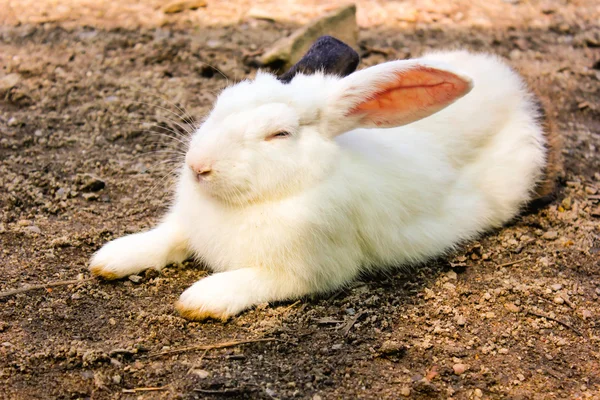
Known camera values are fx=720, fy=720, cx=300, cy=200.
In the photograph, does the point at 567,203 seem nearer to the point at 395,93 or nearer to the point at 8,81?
the point at 395,93

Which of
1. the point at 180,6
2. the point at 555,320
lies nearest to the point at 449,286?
the point at 555,320

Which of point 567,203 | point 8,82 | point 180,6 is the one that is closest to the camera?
point 567,203

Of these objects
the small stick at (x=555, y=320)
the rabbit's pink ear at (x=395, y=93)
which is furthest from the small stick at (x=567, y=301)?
the rabbit's pink ear at (x=395, y=93)

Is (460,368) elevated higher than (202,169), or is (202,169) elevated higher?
(202,169)

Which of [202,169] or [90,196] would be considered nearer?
[202,169]

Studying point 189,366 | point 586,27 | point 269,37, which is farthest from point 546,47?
point 189,366

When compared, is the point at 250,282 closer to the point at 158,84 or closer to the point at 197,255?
the point at 197,255
